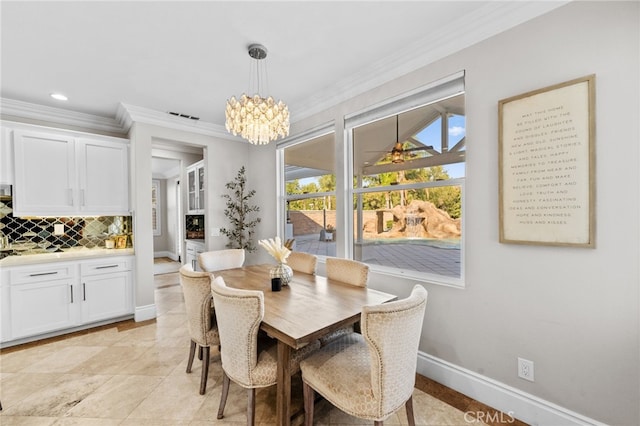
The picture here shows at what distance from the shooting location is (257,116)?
2021 millimetres

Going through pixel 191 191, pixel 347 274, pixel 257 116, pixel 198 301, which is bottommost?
pixel 198 301

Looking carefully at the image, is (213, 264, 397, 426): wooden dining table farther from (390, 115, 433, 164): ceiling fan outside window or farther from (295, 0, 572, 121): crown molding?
(295, 0, 572, 121): crown molding

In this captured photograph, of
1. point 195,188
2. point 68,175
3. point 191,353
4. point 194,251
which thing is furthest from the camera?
point 195,188

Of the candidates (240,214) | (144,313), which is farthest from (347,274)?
(144,313)

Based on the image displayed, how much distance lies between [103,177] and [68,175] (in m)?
0.33

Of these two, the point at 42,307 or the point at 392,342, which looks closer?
→ the point at 392,342

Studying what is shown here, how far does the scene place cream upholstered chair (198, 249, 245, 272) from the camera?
9.39ft

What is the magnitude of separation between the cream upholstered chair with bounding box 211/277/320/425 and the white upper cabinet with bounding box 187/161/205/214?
3.47 metres

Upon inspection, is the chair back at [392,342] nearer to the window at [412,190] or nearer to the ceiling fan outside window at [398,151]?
the window at [412,190]

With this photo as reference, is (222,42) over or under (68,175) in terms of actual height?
over

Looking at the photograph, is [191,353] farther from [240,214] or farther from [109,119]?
[109,119]

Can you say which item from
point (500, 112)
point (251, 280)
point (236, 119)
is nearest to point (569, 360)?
point (500, 112)

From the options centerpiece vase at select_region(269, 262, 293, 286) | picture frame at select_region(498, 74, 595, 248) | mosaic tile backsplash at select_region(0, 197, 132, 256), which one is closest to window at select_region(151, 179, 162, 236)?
mosaic tile backsplash at select_region(0, 197, 132, 256)

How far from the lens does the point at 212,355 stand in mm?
2643
